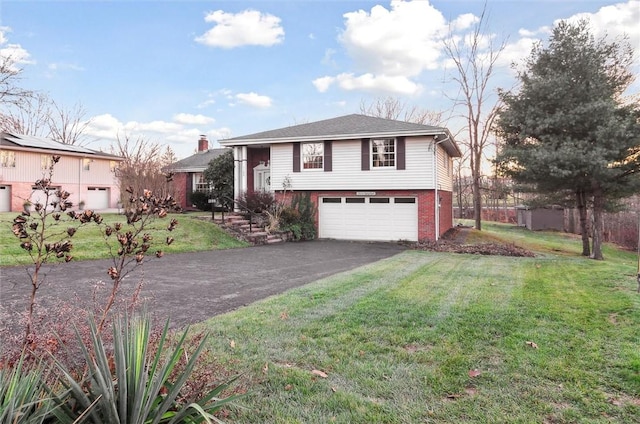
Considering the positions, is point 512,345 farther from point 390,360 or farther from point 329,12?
point 329,12

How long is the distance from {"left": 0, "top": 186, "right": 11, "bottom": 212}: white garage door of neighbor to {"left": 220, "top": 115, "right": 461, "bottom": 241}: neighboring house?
13854 millimetres

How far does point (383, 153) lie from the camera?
15.9 metres

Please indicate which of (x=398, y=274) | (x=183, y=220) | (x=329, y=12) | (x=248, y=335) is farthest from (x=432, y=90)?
(x=248, y=335)

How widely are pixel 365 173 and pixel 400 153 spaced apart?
1.67 m

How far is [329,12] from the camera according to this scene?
11.9 meters

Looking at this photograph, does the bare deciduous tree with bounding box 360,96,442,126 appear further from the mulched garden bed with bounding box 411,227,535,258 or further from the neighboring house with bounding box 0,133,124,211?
the neighboring house with bounding box 0,133,124,211

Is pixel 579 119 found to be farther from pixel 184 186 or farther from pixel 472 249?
pixel 184 186

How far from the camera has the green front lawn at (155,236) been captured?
32.1 ft

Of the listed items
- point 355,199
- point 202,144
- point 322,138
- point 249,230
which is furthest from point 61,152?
point 355,199

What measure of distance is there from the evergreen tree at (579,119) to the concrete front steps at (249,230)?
921 cm

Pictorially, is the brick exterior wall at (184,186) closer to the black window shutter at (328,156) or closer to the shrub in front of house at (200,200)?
the shrub in front of house at (200,200)

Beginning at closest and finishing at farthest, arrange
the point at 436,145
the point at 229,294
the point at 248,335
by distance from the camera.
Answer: the point at 248,335 < the point at 229,294 < the point at 436,145

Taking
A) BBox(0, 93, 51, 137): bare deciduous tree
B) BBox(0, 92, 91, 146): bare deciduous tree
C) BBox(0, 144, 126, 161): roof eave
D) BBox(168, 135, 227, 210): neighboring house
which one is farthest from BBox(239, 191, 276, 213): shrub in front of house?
BBox(0, 92, 91, 146): bare deciduous tree

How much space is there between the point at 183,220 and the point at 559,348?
14.4 metres
